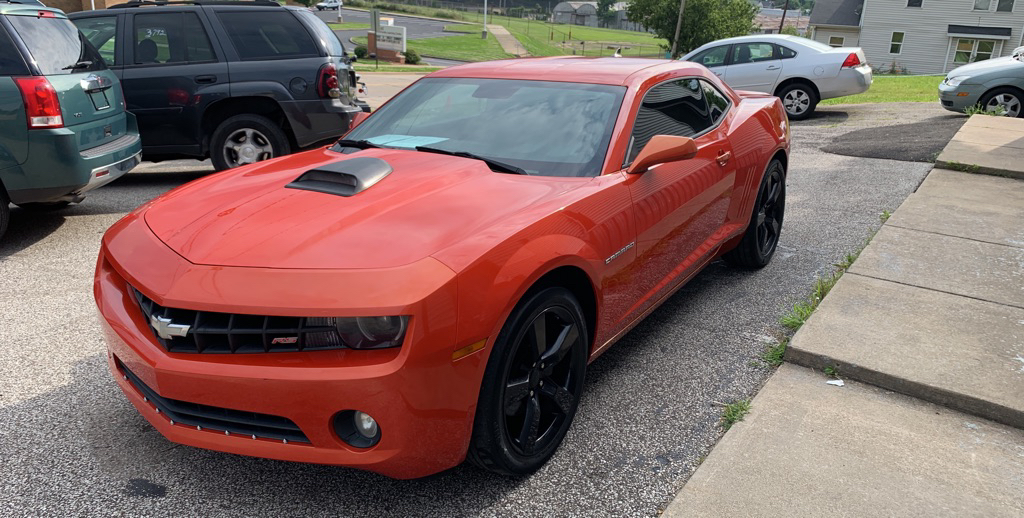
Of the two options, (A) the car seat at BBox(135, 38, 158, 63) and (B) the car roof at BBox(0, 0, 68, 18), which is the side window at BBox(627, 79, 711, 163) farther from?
(A) the car seat at BBox(135, 38, 158, 63)

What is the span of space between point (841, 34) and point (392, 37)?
1302 inches

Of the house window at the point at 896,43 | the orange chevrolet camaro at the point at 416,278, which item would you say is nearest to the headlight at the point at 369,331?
the orange chevrolet camaro at the point at 416,278

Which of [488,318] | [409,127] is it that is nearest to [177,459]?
[488,318]

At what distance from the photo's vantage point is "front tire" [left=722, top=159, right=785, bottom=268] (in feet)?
16.3

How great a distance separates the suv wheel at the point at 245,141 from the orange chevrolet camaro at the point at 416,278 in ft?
13.4

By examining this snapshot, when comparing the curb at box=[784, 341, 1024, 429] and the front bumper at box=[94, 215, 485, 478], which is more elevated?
the front bumper at box=[94, 215, 485, 478]

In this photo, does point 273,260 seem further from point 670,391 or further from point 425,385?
point 670,391

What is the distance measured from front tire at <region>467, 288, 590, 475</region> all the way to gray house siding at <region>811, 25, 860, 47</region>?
5389 centimetres

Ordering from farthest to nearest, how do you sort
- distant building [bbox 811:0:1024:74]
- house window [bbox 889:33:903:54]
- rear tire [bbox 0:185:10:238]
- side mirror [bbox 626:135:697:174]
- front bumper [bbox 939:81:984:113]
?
house window [bbox 889:33:903:54], distant building [bbox 811:0:1024:74], front bumper [bbox 939:81:984:113], rear tire [bbox 0:185:10:238], side mirror [bbox 626:135:697:174]

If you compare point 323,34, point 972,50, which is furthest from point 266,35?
point 972,50

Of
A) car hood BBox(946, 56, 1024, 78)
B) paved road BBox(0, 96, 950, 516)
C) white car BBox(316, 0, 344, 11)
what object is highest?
white car BBox(316, 0, 344, 11)

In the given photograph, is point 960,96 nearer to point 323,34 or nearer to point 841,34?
point 323,34

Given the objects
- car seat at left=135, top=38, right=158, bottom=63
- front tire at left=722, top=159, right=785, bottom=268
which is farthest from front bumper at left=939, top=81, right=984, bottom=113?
car seat at left=135, top=38, right=158, bottom=63

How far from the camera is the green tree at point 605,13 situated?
468 ft
